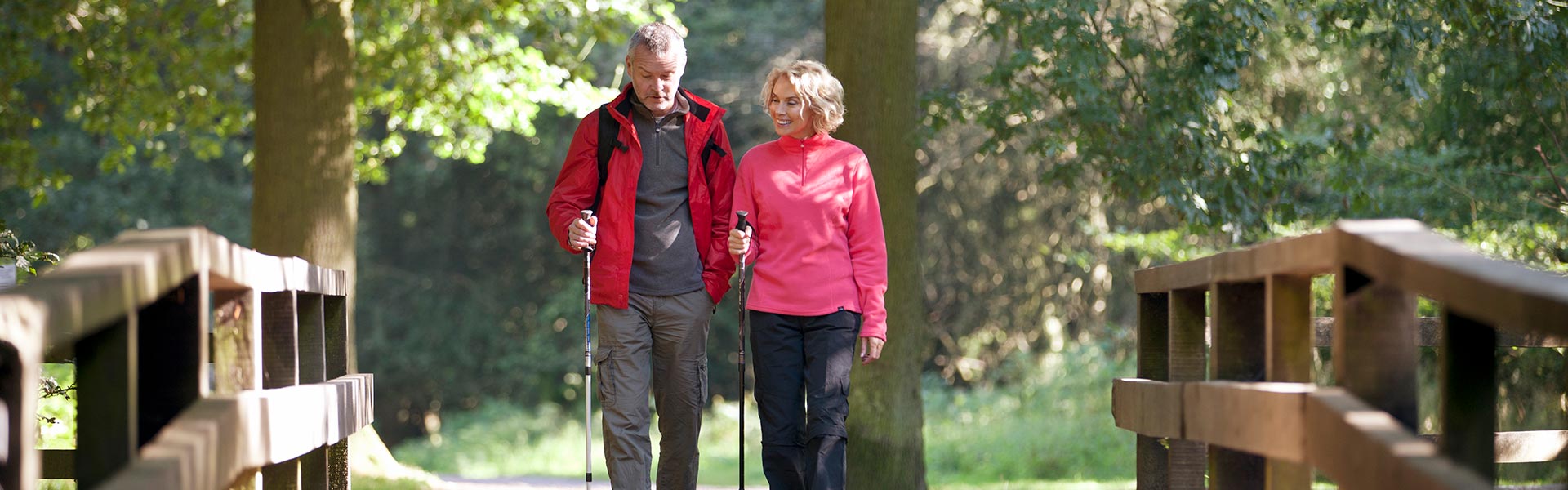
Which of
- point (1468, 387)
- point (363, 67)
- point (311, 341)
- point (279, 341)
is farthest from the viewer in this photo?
point (363, 67)

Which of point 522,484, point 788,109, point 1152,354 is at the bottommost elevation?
point 522,484

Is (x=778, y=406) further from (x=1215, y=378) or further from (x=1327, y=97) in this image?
(x=1327, y=97)

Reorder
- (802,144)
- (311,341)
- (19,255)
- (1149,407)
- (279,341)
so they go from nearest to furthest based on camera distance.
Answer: (279,341) < (1149,407) < (311,341) < (802,144) < (19,255)

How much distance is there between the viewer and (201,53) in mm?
13258

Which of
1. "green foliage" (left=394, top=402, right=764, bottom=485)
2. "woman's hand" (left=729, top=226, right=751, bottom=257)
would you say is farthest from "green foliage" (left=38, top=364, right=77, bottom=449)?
"green foliage" (left=394, top=402, right=764, bottom=485)

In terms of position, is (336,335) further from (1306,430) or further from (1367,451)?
(1367,451)

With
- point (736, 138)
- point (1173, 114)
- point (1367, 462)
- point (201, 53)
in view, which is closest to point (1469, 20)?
point (1173, 114)

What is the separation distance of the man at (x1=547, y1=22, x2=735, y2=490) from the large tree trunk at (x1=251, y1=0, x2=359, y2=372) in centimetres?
421

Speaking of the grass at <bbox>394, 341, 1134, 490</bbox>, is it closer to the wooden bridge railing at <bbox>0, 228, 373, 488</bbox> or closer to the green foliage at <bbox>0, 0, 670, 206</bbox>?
the green foliage at <bbox>0, 0, 670, 206</bbox>

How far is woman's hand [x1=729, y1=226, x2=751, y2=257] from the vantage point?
5.36m

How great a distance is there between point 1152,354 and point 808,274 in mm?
1195

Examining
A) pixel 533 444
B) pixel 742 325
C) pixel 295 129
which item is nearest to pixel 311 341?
pixel 742 325

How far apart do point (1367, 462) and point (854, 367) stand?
14.7ft

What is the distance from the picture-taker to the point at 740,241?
537 cm
